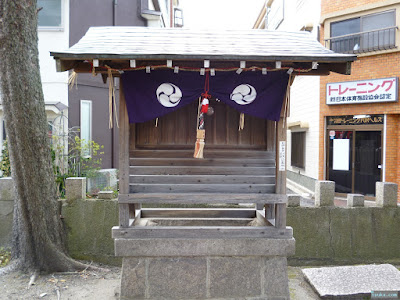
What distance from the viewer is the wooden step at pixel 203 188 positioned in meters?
5.27

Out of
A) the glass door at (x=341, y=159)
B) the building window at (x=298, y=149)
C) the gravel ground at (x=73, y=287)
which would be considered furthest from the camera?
the building window at (x=298, y=149)

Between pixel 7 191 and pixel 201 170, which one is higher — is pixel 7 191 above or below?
below

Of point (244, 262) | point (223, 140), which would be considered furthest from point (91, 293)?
point (223, 140)

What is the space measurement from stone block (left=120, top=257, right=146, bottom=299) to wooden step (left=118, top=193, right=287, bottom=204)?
3.14 feet

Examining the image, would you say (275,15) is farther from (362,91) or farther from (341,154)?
(341,154)

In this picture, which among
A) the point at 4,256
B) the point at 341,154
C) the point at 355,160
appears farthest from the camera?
the point at 341,154

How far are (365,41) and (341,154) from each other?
424 cm

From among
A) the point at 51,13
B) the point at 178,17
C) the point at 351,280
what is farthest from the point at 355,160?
the point at 178,17

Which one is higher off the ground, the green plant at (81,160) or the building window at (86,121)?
the building window at (86,121)

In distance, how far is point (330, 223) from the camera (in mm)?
7090

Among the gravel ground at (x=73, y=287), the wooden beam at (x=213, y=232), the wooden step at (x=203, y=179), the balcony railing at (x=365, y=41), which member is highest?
the balcony railing at (x=365, y=41)

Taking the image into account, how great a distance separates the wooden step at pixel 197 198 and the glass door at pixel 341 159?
9.18 m

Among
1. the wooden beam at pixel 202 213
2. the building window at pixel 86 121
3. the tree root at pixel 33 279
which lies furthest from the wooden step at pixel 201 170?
A: the building window at pixel 86 121

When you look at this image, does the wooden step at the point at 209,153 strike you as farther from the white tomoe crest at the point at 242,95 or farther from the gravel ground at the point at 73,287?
the gravel ground at the point at 73,287
